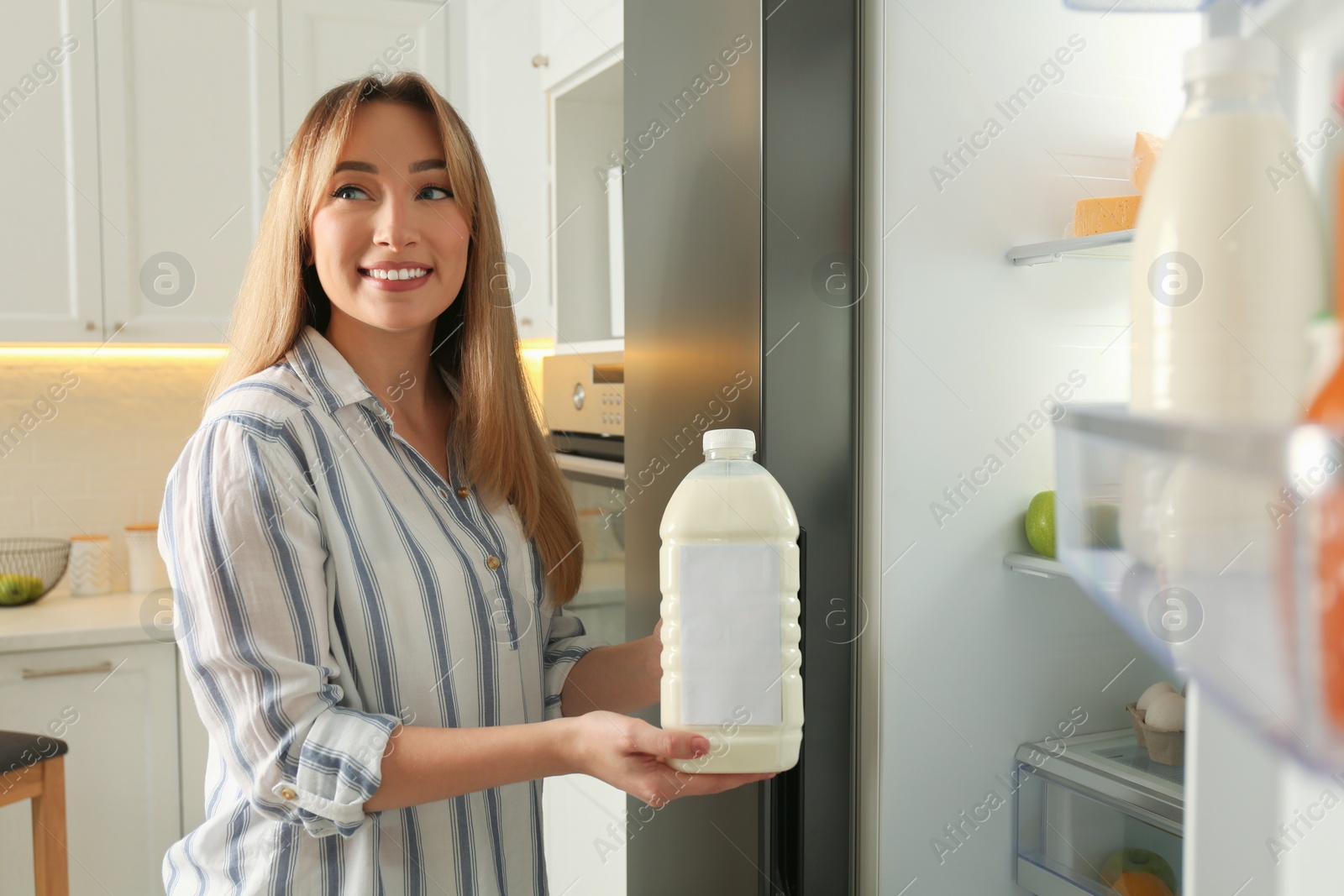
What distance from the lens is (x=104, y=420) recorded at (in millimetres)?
2461

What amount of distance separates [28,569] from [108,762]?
45 cm

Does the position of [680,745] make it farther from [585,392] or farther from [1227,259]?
[585,392]

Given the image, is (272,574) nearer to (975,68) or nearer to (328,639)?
(328,639)

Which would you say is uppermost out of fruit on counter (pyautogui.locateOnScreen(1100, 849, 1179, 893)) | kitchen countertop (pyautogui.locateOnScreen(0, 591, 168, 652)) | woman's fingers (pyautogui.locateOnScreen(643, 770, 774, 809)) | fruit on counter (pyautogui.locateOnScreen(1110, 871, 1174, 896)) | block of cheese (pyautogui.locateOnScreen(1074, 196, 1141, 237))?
block of cheese (pyautogui.locateOnScreen(1074, 196, 1141, 237))

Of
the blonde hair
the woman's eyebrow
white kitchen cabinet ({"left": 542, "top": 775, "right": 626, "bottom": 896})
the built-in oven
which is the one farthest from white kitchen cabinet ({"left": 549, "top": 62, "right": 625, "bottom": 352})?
the woman's eyebrow

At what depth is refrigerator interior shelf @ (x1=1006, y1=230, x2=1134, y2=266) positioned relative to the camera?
0.96m

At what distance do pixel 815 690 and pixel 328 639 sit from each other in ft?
1.65

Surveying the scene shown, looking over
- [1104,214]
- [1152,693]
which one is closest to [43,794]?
[1152,693]

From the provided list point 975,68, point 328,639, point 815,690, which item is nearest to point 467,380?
point 328,639

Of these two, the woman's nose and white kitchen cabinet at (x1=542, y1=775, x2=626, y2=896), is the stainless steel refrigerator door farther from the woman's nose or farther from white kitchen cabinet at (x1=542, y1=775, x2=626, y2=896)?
white kitchen cabinet at (x1=542, y1=775, x2=626, y2=896)

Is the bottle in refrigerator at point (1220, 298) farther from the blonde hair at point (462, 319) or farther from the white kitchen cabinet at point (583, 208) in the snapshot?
the white kitchen cabinet at point (583, 208)

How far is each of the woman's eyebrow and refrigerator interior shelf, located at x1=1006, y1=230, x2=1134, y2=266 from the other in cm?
60

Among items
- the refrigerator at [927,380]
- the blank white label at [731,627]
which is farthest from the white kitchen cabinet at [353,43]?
the blank white label at [731,627]

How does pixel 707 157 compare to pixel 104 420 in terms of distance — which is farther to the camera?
pixel 104 420
